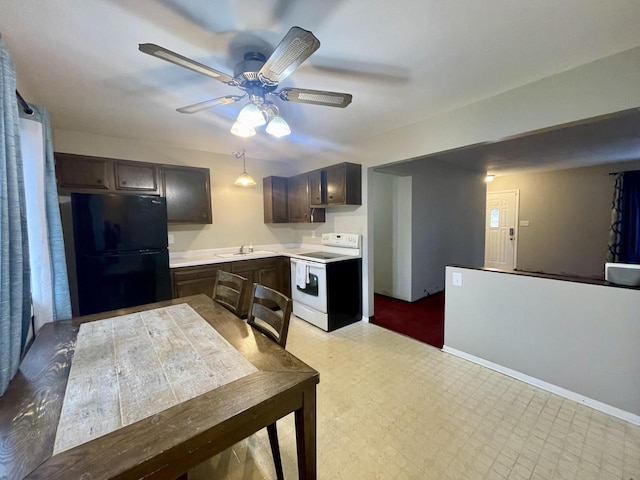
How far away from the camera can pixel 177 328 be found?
4.86 feet

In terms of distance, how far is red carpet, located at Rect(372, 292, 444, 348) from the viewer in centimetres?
313

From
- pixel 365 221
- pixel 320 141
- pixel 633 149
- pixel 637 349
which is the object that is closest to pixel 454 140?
pixel 365 221

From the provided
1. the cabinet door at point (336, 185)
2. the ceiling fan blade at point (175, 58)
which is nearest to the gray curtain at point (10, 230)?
the ceiling fan blade at point (175, 58)

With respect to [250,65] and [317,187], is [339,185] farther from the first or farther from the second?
[250,65]

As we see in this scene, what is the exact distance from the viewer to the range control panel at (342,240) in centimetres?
351

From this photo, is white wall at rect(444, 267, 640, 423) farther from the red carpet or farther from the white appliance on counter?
the white appliance on counter

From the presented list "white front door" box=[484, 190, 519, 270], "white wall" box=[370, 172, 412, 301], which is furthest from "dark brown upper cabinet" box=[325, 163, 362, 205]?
"white front door" box=[484, 190, 519, 270]

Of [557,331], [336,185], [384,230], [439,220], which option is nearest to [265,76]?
[336,185]

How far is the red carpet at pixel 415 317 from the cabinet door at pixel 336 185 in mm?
1709

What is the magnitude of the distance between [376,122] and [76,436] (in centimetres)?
300

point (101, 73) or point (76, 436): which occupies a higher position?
point (101, 73)

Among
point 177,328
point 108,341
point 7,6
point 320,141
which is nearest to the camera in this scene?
point 7,6

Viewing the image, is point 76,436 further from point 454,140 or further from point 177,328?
point 454,140

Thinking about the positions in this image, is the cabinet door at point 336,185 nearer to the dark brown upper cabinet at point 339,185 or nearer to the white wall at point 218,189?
the dark brown upper cabinet at point 339,185
